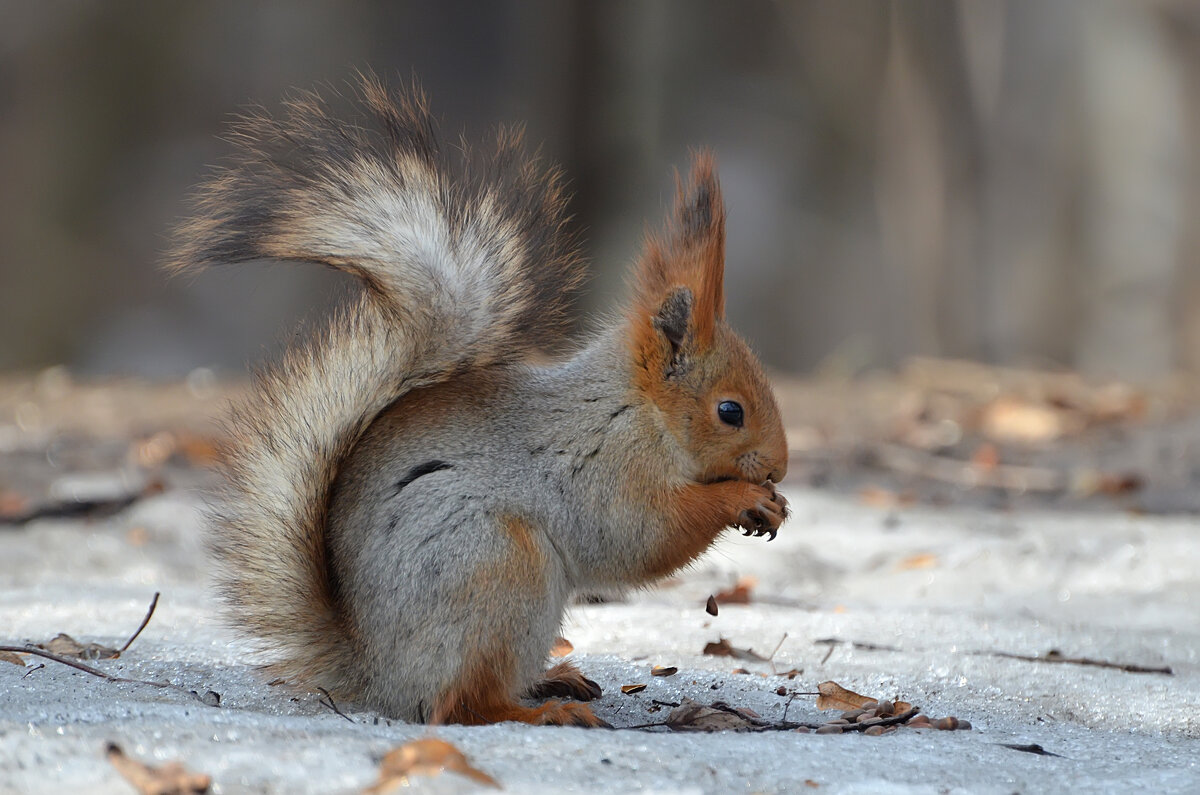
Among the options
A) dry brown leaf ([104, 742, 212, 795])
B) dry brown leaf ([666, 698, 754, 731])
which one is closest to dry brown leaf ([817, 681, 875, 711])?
dry brown leaf ([666, 698, 754, 731])

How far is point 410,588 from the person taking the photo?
183 centimetres

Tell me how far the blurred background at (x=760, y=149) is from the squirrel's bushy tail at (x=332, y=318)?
17.5 ft

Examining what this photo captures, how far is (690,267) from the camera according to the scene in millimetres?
2191

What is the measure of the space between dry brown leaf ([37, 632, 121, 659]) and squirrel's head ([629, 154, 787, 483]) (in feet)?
3.61

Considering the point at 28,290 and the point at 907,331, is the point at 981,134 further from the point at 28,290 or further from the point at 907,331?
the point at 28,290

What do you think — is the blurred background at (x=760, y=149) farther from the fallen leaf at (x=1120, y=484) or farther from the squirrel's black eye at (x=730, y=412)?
the squirrel's black eye at (x=730, y=412)

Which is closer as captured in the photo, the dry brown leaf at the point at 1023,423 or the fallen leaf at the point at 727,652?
the fallen leaf at the point at 727,652

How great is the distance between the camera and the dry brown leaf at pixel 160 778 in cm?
132

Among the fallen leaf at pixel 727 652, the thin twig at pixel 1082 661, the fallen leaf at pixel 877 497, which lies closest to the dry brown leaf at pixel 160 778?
the fallen leaf at pixel 727 652

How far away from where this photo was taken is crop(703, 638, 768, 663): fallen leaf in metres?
2.41

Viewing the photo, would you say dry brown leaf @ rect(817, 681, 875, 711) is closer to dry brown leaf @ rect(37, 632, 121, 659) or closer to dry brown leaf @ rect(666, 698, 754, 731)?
dry brown leaf @ rect(666, 698, 754, 731)

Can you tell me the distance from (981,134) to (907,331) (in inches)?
56.7

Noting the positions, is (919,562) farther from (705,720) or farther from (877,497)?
(705,720)

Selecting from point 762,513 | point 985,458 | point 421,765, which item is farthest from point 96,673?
point 985,458
